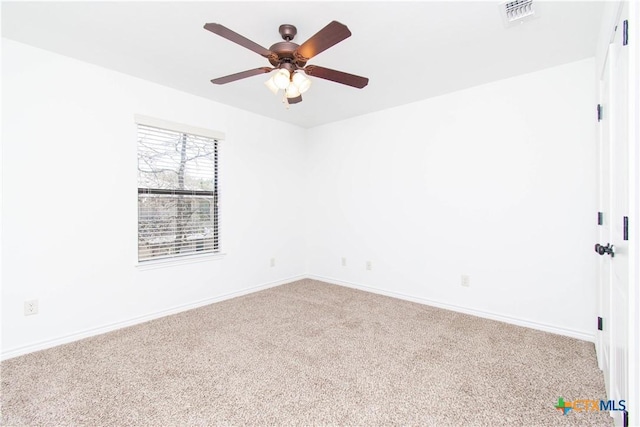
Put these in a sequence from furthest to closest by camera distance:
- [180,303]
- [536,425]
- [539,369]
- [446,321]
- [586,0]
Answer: [180,303] → [446,321] → [539,369] → [586,0] → [536,425]

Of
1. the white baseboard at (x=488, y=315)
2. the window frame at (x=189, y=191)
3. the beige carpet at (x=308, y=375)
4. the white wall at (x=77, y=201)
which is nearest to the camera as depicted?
the beige carpet at (x=308, y=375)

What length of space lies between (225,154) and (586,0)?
3.49 meters

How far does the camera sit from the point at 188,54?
2.57 m

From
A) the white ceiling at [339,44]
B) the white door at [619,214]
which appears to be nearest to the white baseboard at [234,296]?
the white door at [619,214]

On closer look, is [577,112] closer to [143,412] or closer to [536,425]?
[536,425]

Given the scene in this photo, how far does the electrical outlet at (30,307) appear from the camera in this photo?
2.43 m

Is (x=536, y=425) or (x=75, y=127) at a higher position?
(x=75, y=127)

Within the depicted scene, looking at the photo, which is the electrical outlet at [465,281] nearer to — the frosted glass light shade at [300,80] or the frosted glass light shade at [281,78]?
the frosted glass light shade at [300,80]

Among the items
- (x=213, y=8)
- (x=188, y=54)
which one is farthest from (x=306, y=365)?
(x=188, y=54)

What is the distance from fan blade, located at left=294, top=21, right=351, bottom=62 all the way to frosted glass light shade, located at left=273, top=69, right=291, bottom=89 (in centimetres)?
13

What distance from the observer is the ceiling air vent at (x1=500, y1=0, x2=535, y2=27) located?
1.92 meters

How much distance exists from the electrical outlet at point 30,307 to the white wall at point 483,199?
330 centimetres

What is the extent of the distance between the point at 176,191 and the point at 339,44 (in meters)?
2.30

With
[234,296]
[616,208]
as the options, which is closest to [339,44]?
[616,208]
